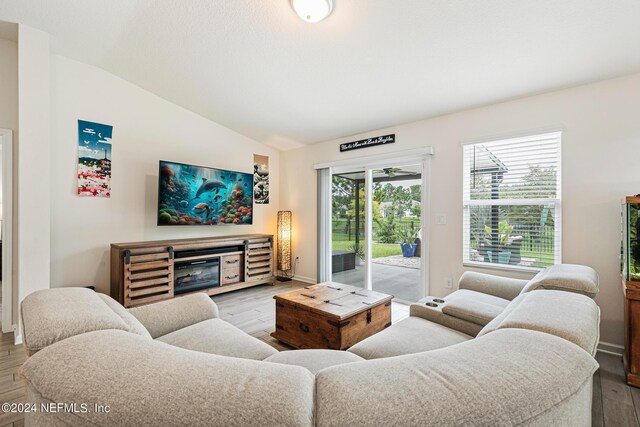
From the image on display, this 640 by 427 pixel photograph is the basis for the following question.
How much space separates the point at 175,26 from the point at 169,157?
1949 millimetres

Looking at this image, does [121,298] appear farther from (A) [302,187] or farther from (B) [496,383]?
(B) [496,383]

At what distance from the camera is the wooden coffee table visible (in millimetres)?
2246

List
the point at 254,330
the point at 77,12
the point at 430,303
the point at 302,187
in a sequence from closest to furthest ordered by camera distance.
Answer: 1. the point at 430,303
2. the point at 77,12
3. the point at 254,330
4. the point at 302,187

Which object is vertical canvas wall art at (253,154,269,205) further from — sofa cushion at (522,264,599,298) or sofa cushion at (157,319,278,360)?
sofa cushion at (522,264,599,298)

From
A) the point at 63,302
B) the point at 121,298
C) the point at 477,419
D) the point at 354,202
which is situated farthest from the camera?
the point at 354,202

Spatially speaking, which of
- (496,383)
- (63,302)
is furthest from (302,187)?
(496,383)

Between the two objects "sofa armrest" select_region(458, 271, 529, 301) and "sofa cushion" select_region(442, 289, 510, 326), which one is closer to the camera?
"sofa cushion" select_region(442, 289, 510, 326)

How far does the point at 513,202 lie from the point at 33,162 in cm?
478

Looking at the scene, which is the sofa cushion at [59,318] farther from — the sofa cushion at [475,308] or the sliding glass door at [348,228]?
the sliding glass door at [348,228]

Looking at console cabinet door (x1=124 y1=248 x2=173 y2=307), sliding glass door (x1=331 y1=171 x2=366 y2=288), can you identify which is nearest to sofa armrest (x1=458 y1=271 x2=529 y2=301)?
sliding glass door (x1=331 y1=171 x2=366 y2=288)

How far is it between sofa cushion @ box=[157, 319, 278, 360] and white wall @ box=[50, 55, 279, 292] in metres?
2.53

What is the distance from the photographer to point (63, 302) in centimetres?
98

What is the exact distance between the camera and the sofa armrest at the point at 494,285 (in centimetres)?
247

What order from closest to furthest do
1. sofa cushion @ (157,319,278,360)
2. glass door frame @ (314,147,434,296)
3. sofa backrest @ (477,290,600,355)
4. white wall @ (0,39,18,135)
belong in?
sofa backrest @ (477,290,600,355)
sofa cushion @ (157,319,278,360)
white wall @ (0,39,18,135)
glass door frame @ (314,147,434,296)
